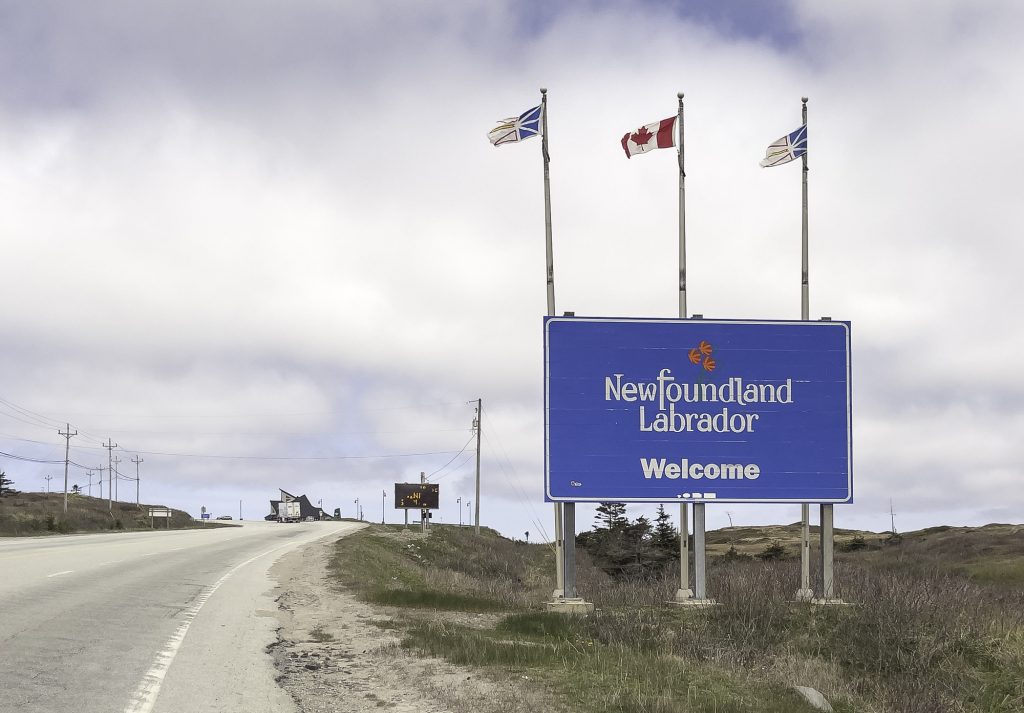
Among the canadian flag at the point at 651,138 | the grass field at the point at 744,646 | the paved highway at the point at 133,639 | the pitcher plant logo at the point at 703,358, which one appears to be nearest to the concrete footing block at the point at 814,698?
the grass field at the point at 744,646

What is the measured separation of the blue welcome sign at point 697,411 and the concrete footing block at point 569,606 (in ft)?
6.02

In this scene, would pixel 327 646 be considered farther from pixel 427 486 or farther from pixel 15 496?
pixel 15 496

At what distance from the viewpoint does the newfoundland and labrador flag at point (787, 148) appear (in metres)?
20.4

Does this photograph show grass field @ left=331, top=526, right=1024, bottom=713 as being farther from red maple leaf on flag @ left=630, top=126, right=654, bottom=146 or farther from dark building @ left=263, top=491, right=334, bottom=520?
dark building @ left=263, top=491, right=334, bottom=520

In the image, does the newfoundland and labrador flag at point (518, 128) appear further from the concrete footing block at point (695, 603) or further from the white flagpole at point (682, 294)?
the concrete footing block at point (695, 603)

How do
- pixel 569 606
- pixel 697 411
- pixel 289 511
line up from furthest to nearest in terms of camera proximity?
pixel 289 511 < pixel 697 411 < pixel 569 606

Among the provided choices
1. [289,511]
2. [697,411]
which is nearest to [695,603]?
[697,411]

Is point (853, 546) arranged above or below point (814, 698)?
below

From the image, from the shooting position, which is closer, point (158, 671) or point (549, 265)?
point (158, 671)

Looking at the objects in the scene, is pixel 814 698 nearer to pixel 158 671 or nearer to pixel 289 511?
pixel 158 671

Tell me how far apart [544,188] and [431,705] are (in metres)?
12.0

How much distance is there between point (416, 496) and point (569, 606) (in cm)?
5440

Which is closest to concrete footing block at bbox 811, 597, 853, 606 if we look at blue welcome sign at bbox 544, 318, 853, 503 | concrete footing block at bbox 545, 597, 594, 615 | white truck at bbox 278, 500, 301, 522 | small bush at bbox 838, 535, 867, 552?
blue welcome sign at bbox 544, 318, 853, 503

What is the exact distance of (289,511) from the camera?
120438 mm
